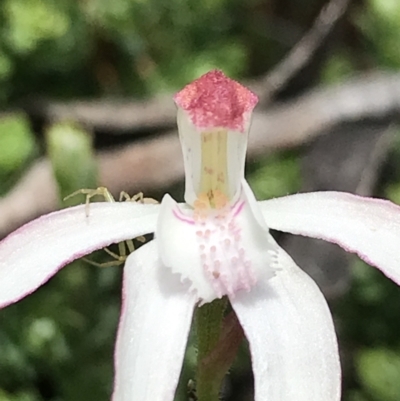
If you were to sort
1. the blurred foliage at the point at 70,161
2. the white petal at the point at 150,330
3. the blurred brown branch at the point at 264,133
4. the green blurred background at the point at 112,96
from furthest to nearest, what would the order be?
the blurred brown branch at the point at 264,133
the green blurred background at the point at 112,96
the blurred foliage at the point at 70,161
the white petal at the point at 150,330

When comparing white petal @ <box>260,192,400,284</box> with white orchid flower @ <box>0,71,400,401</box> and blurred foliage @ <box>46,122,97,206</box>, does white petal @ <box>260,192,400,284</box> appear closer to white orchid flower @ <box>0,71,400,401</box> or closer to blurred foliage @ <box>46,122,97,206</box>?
white orchid flower @ <box>0,71,400,401</box>

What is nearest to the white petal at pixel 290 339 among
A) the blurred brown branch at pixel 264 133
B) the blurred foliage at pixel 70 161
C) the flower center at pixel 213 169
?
the flower center at pixel 213 169

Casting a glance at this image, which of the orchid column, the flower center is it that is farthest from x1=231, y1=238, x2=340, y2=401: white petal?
the flower center

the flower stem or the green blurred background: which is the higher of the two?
the green blurred background

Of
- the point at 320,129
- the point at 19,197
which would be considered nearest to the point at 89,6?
the point at 19,197

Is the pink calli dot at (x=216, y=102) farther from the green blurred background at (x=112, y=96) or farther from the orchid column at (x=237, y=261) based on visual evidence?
the green blurred background at (x=112, y=96)

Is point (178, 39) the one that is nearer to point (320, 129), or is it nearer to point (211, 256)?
Result: point (320, 129)

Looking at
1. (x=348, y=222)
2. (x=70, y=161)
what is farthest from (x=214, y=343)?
(x=70, y=161)

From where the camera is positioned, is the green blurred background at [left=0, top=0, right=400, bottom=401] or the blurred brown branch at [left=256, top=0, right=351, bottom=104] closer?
the green blurred background at [left=0, top=0, right=400, bottom=401]
